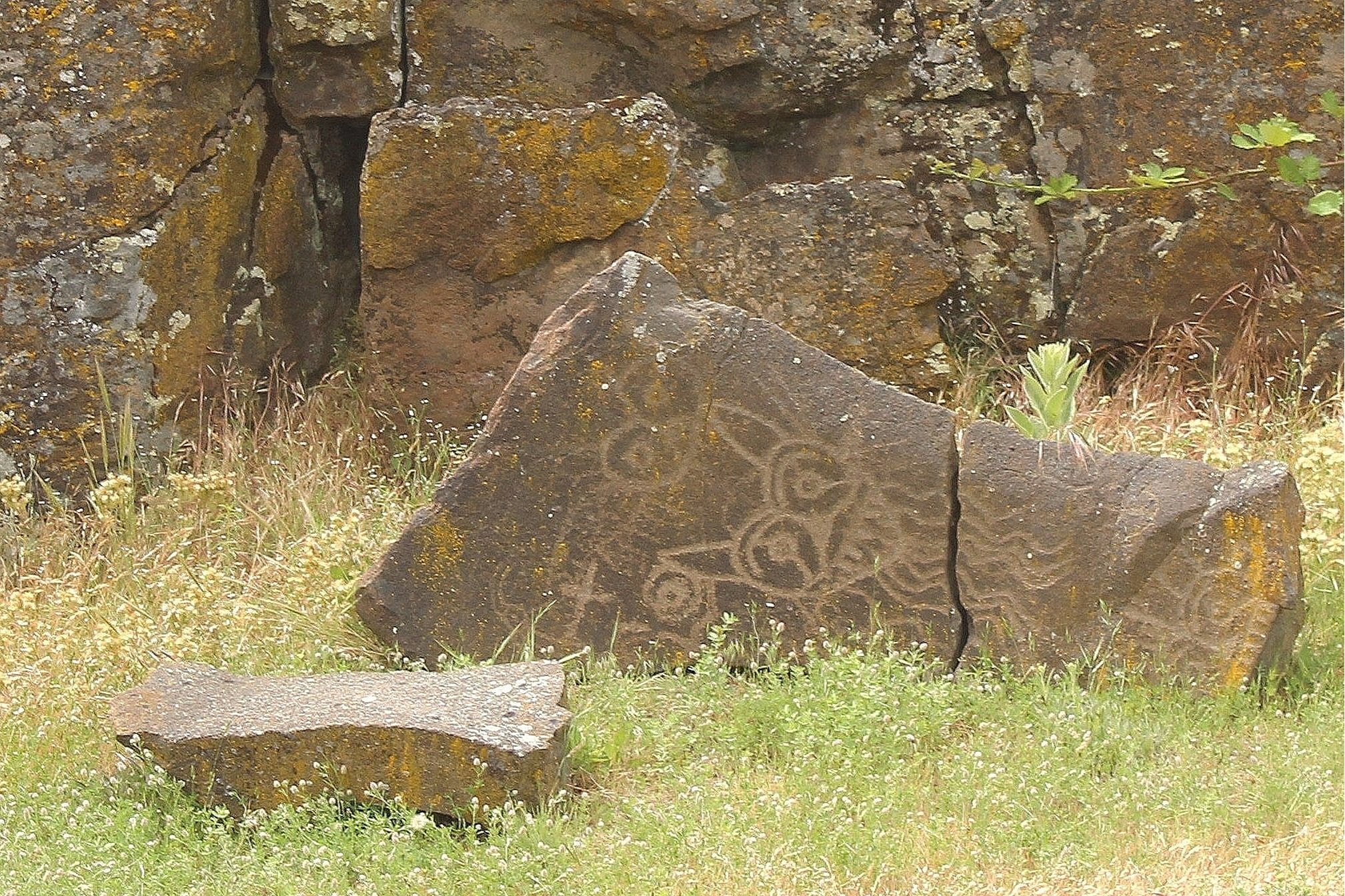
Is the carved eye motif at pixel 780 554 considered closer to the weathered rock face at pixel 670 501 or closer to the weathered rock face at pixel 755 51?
the weathered rock face at pixel 670 501

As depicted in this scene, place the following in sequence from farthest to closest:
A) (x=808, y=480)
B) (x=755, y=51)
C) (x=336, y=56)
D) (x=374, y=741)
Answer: (x=336, y=56)
(x=755, y=51)
(x=808, y=480)
(x=374, y=741)

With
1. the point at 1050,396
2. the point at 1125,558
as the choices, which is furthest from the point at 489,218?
the point at 1125,558

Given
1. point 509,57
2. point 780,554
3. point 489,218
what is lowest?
point 780,554

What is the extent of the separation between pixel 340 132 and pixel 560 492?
2252 millimetres

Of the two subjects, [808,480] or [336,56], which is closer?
[808,480]

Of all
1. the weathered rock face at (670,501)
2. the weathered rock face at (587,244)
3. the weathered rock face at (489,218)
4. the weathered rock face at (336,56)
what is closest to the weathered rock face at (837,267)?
the weathered rock face at (587,244)

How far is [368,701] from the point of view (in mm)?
3523

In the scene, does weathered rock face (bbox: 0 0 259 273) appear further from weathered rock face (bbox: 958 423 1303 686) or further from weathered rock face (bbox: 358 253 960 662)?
weathered rock face (bbox: 958 423 1303 686)

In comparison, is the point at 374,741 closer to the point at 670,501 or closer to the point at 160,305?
the point at 670,501

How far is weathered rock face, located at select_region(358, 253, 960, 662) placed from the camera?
3.98m

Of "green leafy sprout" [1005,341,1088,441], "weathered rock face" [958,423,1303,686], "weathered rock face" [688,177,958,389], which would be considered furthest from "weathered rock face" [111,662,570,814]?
"weathered rock face" [688,177,958,389]

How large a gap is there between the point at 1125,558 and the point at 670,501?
1047 mm

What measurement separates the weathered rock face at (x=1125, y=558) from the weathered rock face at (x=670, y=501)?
103mm

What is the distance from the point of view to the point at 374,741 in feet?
11.1
